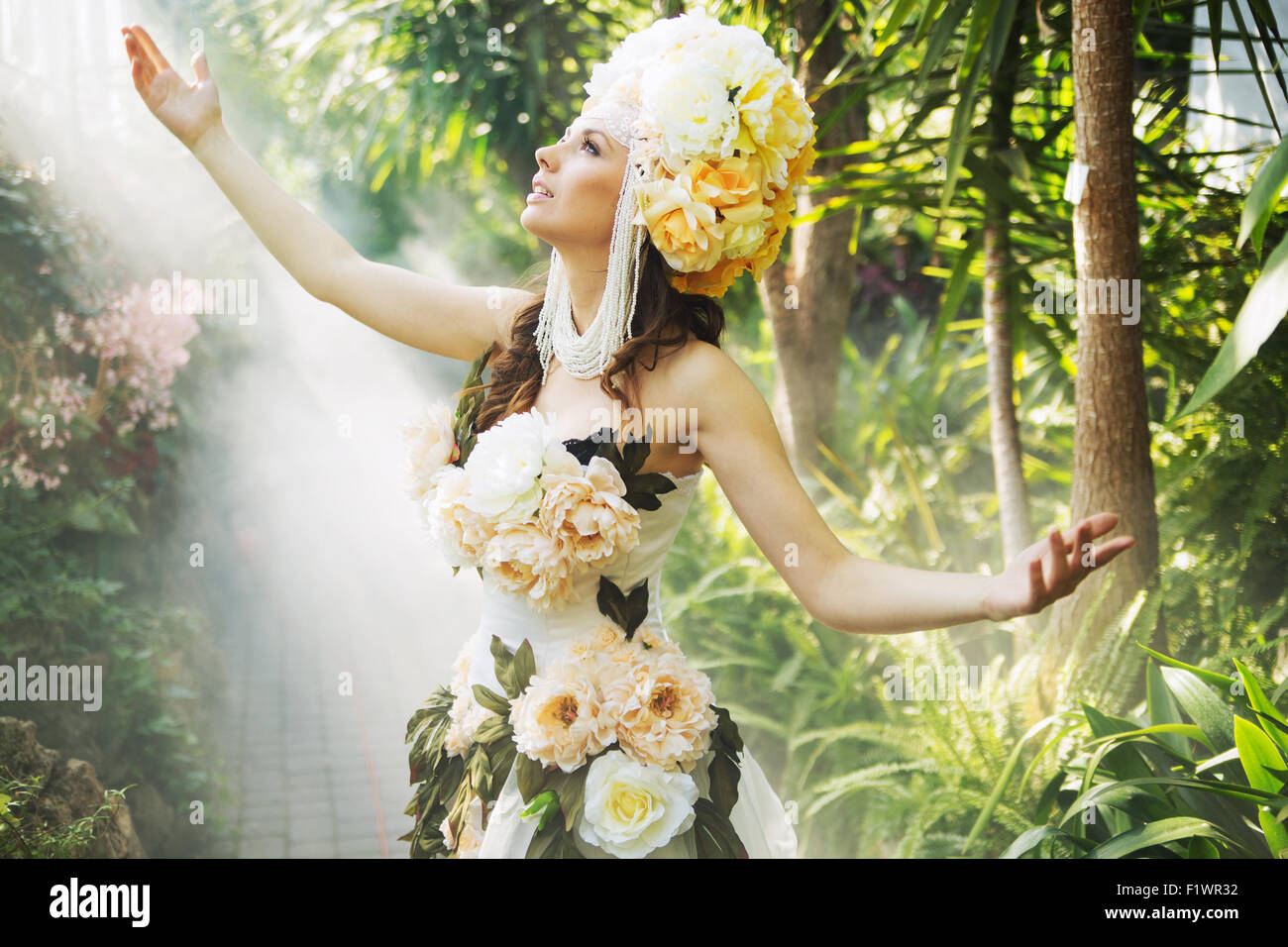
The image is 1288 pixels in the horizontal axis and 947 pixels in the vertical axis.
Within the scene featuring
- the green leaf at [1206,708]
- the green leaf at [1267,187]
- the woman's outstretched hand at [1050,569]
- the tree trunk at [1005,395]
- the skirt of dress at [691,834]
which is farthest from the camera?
the tree trunk at [1005,395]

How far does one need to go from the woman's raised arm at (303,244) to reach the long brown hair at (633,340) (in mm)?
83

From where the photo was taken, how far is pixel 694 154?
1.30 m

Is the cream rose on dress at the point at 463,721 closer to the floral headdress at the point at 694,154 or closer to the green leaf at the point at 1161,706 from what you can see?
the floral headdress at the point at 694,154

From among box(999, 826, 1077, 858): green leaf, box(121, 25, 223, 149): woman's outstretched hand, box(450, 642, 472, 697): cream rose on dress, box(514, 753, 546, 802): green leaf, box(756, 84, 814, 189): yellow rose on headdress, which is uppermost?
box(121, 25, 223, 149): woman's outstretched hand

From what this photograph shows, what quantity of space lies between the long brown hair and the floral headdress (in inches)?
0.9

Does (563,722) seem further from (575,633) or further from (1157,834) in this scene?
(1157,834)

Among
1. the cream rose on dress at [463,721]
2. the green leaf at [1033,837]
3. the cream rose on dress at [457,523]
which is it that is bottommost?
the green leaf at [1033,837]

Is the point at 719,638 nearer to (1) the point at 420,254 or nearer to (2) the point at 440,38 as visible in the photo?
(2) the point at 440,38

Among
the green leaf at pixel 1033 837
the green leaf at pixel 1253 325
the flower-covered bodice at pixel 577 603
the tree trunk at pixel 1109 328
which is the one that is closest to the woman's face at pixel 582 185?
the flower-covered bodice at pixel 577 603

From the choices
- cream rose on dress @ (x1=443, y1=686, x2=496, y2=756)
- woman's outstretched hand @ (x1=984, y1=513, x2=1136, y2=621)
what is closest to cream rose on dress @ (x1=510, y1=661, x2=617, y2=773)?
cream rose on dress @ (x1=443, y1=686, x2=496, y2=756)

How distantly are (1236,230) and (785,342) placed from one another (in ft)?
4.78

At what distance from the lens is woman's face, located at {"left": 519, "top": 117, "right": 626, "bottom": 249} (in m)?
1.39

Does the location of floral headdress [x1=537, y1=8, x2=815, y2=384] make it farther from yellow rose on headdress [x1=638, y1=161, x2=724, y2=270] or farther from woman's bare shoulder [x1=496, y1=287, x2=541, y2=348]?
woman's bare shoulder [x1=496, y1=287, x2=541, y2=348]

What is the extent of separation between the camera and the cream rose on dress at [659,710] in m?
1.31
